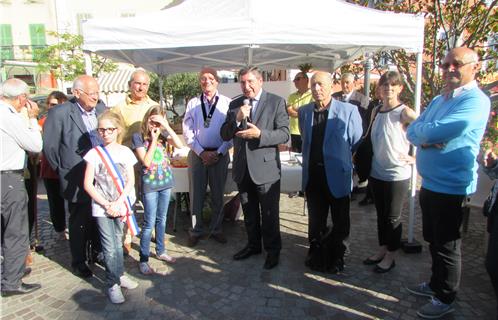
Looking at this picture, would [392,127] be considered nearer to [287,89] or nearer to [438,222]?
[438,222]

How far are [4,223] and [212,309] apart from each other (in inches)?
72.6

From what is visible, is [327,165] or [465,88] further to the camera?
[327,165]

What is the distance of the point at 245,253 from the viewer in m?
3.63

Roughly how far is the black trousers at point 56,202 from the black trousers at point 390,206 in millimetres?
3389

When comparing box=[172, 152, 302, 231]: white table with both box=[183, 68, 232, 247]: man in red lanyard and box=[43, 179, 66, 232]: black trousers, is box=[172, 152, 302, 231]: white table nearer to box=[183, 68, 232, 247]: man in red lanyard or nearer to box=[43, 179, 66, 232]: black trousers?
box=[183, 68, 232, 247]: man in red lanyard

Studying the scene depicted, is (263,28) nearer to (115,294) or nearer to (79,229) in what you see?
(79,229)

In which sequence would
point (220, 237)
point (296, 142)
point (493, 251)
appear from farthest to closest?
point (296, 142) → point (220, 237) → point (493, 251)

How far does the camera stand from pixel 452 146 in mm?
2311

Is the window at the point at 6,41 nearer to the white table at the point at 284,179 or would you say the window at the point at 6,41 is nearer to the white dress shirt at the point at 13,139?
the white table at the point at 284,179

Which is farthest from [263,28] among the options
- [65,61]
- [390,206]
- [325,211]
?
[65,61]

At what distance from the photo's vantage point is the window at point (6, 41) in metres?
26.2

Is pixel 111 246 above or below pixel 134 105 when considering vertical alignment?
below

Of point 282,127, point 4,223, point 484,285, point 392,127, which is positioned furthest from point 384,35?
point 4,223

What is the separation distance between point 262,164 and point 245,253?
1.02m
